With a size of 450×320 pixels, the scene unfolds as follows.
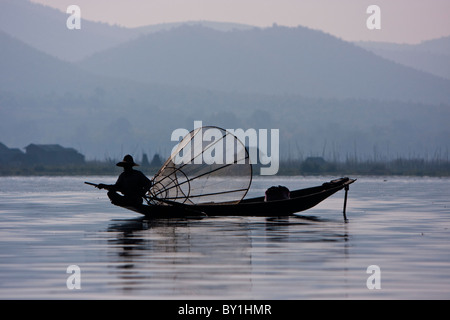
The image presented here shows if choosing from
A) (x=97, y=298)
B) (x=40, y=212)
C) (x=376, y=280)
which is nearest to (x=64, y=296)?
(x=97, y=298)

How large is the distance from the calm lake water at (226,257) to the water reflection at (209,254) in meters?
0.02

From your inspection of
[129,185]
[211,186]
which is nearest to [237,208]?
[211,186]

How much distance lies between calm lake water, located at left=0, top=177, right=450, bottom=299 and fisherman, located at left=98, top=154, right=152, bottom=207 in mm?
844

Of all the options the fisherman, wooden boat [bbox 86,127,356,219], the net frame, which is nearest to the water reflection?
the fisherman

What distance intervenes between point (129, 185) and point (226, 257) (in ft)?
34.0

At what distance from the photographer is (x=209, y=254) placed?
18859mm

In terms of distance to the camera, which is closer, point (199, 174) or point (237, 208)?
point (237, 208)

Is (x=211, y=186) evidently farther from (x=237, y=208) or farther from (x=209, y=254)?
(x=209, y=254)

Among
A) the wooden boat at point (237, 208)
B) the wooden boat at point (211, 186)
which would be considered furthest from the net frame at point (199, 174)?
the wooden boat at point (237, 208)

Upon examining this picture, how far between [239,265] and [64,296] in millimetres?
4457

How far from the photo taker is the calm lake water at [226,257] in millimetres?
13875

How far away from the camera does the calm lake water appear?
45.5 feet

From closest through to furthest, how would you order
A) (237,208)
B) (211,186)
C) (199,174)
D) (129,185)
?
1. (129,185)
2. (237,208)
3. (199,174)
4. (211,186)

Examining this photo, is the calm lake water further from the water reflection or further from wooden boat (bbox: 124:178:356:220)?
wooden boat (bbox: 124:178:356:220)
